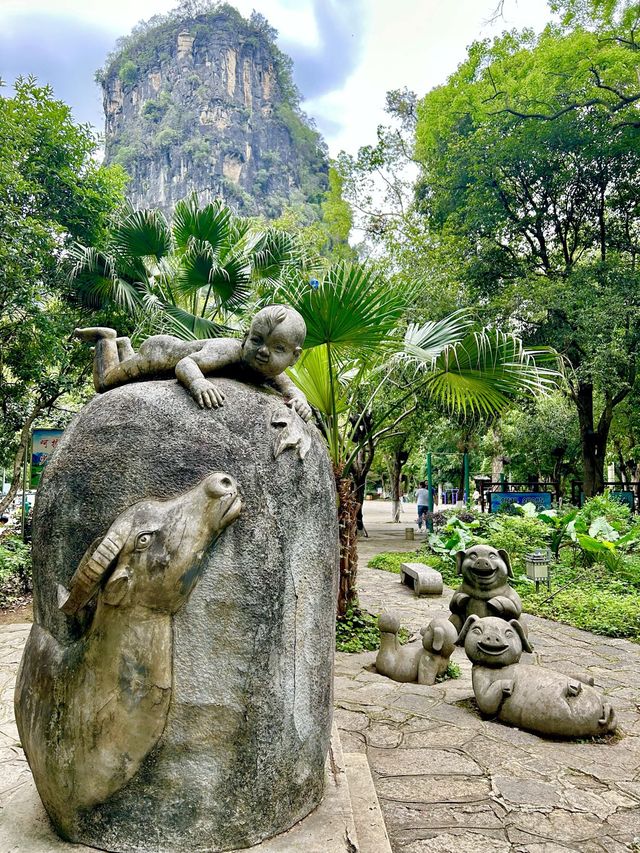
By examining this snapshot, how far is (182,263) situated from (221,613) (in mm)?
7963

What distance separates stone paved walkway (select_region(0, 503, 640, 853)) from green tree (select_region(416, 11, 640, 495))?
8.31 meters

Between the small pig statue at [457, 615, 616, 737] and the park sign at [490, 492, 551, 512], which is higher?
the park sign at [490, 492, 551, 512]

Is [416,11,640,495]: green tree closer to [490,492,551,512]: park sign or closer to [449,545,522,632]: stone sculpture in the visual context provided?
[490,492,551,512]: park sign

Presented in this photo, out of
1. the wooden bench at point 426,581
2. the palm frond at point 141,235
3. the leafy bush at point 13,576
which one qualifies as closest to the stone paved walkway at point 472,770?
the leafy bush at point 13,576

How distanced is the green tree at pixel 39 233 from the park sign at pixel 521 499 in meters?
9.42

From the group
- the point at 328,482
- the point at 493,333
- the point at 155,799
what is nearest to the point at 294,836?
the point at 155,799

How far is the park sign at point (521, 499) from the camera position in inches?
542

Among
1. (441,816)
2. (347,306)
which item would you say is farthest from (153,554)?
(347,306)

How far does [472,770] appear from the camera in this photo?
11.0ft

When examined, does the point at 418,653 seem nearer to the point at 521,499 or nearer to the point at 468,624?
the point at 468,624

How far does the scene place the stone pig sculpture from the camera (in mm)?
1711

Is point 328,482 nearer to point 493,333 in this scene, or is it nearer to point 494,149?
point 493,333

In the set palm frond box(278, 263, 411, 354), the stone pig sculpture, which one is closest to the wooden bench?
palm frond box(278, 263, 411, 354)

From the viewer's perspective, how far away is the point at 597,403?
1869 cm
